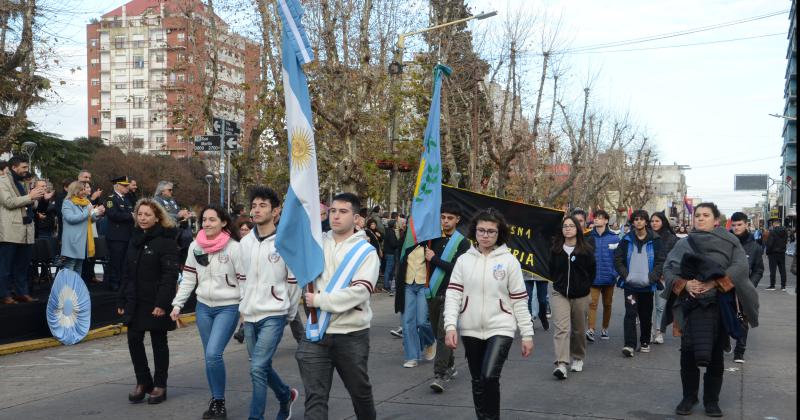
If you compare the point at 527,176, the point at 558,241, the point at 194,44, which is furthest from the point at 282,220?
the point at 527,176

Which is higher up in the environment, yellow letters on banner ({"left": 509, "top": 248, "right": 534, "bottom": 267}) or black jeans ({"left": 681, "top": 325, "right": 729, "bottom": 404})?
yellow letters on banner ({"left": 509, "top": 248, "right": 534, "bottom": 267})

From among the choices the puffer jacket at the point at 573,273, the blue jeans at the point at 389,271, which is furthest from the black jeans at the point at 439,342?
the blue jeans at the point at 389,271

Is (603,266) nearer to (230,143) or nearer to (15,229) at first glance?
(15,229)

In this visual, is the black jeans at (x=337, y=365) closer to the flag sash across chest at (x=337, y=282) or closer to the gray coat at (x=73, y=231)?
the flag sash across chest at (x=337, y=282)

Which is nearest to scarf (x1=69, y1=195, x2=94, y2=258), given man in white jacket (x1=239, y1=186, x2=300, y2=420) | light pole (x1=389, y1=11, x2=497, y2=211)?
man in white jacket (x1=239, y1=186, x2=300, y2=420)

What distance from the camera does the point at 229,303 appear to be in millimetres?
6793

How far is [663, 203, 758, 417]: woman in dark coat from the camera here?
7.01 metres

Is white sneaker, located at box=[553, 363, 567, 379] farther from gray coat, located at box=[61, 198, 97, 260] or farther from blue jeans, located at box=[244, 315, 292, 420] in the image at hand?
gray coat, located at box=[61, 198, 97, 260]

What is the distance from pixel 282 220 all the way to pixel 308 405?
3.74 feet

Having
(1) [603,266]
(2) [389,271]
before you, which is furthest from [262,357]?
(2) [389,271]

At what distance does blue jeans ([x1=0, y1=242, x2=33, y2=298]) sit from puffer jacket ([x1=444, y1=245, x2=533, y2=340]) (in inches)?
289

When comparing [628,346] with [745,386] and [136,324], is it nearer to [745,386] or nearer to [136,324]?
[745,386]

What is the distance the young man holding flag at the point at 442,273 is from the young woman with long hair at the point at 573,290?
1245 mm

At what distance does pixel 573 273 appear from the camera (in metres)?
9.12
